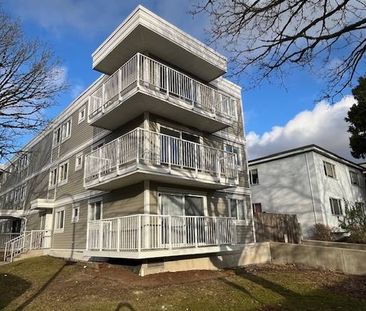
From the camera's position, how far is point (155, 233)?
12539mm

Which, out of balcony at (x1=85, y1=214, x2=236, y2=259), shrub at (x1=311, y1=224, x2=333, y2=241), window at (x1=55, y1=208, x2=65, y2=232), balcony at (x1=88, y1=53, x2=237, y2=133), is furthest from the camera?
shrub at (x1=311, y1=224, x2=333, y2=241)

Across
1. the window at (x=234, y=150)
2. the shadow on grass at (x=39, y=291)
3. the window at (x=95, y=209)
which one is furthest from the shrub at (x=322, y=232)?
the shadow on grass at (x=39, y=291)

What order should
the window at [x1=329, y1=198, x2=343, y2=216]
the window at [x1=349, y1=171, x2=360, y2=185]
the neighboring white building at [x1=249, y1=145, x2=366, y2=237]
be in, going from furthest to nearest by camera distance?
the window at [x1=349, y1=171, x2=360, y2=185], the window at [x1=329, y1=198, x2=343, y2=216], the neighboring white building at [x1=249, y1=145, x2=366, y2=237]

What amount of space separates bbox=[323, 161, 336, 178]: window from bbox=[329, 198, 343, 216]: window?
7.37ft

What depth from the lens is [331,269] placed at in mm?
14555

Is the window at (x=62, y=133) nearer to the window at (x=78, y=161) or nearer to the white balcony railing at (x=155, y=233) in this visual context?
the window at (x=78, y=161)

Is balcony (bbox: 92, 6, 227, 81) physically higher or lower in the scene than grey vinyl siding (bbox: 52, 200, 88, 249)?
higher

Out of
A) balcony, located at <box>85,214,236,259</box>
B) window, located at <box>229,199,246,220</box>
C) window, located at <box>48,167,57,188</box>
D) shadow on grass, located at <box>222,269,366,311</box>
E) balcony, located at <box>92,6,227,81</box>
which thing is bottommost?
shadow on grass, located at <box>222,269,366,311</box>

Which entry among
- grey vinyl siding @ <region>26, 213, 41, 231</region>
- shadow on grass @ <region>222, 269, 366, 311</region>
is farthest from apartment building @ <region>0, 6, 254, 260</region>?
grey vinyl siding @ <region>26, 213, 41, 231</region>

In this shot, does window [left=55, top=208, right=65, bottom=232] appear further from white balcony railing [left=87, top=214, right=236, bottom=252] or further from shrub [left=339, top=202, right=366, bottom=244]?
shrub [left=339, top=202, right=366, bottom=244]

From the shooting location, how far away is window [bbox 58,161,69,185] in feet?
71.8

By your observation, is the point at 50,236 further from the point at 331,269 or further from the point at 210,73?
the point at 331,269

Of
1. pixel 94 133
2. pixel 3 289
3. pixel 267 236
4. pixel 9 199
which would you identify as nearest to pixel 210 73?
pixel 94 133

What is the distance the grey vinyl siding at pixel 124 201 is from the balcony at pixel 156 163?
371 millimetres
